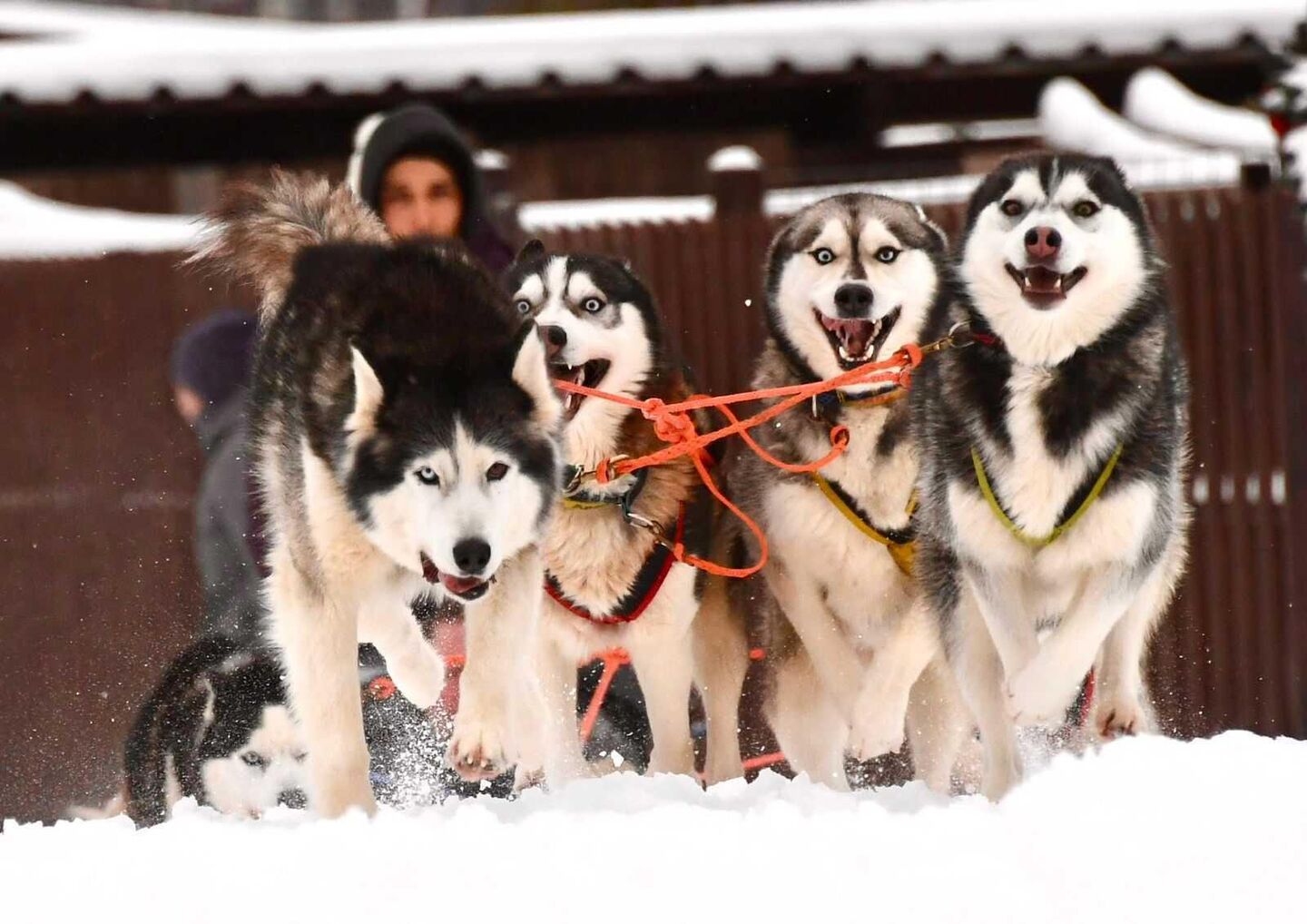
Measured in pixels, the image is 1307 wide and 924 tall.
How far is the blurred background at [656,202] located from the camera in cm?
568

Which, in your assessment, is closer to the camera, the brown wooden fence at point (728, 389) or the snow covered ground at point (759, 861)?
the snow covered ground at point (759, 861)

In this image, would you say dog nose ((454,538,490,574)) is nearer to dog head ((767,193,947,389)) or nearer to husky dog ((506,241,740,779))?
husky dog ((506,241,740,779))

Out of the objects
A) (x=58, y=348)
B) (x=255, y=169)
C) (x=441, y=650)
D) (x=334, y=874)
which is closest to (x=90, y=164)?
(x=255, y=169)

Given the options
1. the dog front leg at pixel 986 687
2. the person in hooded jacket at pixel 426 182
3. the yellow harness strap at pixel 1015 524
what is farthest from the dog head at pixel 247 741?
the yellow harness strap at pixel 1015 524

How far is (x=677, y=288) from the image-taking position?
19.4ft

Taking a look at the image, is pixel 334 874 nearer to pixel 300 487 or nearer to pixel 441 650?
pixel 300 487

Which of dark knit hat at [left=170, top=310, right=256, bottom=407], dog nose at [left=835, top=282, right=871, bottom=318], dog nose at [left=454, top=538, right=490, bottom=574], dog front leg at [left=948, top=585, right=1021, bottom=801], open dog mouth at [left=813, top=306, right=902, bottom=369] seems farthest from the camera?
dark knit hat at [left=170, top=310, right=256, bottom=407]

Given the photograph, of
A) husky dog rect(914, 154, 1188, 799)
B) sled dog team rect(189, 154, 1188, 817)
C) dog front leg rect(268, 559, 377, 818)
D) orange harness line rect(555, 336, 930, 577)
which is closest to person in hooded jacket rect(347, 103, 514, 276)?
sled dog team rect(189, 154, 1188, 817)

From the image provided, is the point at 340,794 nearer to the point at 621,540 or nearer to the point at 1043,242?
the point at 621,540

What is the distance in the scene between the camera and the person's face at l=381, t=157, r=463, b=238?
171 inches

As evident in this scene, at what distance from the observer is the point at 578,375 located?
3498 millimetres

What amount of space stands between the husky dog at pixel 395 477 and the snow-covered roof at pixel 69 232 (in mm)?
3353

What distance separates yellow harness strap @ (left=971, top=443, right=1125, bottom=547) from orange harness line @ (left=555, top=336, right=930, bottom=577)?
0.30 metres

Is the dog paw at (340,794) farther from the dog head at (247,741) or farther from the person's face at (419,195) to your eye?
the person's face at (419,195)
